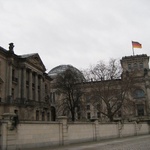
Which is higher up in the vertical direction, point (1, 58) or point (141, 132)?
point (1, 58)

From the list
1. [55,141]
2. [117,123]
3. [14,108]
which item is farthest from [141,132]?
[55,141]

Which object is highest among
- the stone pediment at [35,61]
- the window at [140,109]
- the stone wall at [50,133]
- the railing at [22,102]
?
the stone pediment at [35,61]

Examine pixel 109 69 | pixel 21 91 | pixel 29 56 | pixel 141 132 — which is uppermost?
pixel 29 56

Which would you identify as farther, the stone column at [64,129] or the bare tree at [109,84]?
the bare tree at [109,84]

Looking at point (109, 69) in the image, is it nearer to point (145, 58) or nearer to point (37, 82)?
point (37, 82)

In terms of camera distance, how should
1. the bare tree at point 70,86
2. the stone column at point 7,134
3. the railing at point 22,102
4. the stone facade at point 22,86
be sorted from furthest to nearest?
the stone facade at point 22,86 < the railing at point 22,102 < the bare tree at point 70,86 < the stone column at point 7,134

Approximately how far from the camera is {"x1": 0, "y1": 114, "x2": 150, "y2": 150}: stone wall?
18.2 metres

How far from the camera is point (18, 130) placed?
749 inches

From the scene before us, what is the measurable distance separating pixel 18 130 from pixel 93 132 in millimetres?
12049

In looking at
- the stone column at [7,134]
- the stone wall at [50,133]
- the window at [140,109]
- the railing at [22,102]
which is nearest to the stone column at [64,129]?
the stone wall at [50,133]

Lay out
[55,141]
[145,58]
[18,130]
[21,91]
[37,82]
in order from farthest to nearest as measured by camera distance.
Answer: [145,58] < [37,82] < [21,91] < [55,141] < [18,130]

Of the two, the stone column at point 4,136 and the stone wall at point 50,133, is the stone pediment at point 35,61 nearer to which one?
the stone wall at point 50,133

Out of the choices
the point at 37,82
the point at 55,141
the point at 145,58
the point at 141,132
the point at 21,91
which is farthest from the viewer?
the point at 145,58

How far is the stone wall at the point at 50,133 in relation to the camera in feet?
59.6
